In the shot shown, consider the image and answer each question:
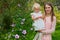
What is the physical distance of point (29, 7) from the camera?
274 inches

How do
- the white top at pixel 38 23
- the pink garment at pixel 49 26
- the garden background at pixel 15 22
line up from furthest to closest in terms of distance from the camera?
1. the garden background at pixel 15 22
2. the pink garment at pixel 49 26
3. the white top at pixel 38 23

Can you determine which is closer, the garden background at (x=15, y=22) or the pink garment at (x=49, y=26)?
the pink garment at (x=49, y=26)

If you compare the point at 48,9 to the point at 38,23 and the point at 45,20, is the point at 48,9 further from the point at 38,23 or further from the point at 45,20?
the point at 38,23

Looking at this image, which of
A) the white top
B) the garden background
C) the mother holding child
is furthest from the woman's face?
the garden background

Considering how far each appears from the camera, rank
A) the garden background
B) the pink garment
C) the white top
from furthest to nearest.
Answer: the garden background → the pink garment → the white top

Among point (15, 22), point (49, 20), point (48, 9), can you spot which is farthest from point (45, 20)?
point (15, 22)

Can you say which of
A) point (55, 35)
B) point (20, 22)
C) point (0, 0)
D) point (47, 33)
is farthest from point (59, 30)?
point (47, 33)

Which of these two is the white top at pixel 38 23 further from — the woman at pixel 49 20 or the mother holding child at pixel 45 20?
the woman at pixel 49 20

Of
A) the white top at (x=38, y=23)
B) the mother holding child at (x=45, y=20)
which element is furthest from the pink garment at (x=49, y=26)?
the white top at (x=38, y=23)

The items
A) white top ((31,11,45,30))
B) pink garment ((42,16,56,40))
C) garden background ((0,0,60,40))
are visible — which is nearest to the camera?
white top ((31,11,45,30))

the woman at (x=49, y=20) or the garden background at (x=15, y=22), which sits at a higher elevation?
the woman at (x=49, y=20)

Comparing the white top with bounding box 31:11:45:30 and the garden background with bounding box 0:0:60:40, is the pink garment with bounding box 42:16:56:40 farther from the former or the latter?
the garden background with bounding box 0:0:60:40

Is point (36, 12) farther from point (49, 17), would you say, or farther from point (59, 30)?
point (59, 30)

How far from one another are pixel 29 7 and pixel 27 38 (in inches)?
48.9
